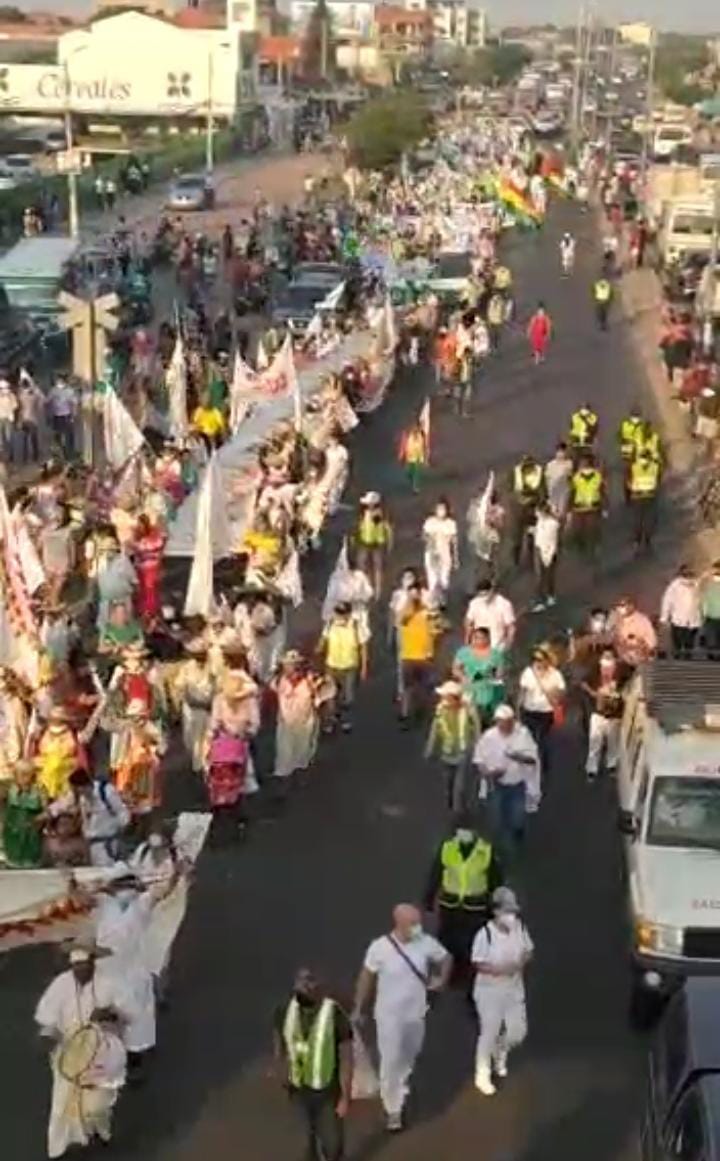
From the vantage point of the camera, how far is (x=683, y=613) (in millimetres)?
16344

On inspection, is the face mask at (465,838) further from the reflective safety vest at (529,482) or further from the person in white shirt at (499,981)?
the reflective safety vest at (529,482)

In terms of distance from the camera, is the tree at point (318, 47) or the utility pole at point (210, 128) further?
the tree at point (318, 47)

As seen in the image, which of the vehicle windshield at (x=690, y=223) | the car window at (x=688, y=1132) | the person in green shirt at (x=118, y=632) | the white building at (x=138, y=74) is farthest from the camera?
the white building at (x=138, y=74)

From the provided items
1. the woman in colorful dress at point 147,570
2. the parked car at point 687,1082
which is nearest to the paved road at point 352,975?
the parked car at point 687,1082

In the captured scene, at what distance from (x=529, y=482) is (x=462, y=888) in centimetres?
964

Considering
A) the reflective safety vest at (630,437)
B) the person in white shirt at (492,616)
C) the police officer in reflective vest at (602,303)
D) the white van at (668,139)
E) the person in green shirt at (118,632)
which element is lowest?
the white van at (668,139)

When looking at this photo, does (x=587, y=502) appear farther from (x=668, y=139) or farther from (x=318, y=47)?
(x=318, y=47)

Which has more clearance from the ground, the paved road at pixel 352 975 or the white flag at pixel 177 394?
the paved road at pixel 352 975

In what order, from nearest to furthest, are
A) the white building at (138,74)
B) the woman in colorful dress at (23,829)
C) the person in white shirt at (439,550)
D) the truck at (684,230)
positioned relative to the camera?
the woman in colorful dress at (23,829)
the person in white shirt at (439,550)
the truck at (684,230)
the white building at (138,74)

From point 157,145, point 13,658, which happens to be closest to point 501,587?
point 13,658

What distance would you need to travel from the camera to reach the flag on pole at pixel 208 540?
16.4m

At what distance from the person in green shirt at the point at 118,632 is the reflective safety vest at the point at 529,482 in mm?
5502

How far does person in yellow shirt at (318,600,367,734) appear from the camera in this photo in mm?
14844

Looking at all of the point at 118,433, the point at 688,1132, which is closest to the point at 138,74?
the point at 118,433
